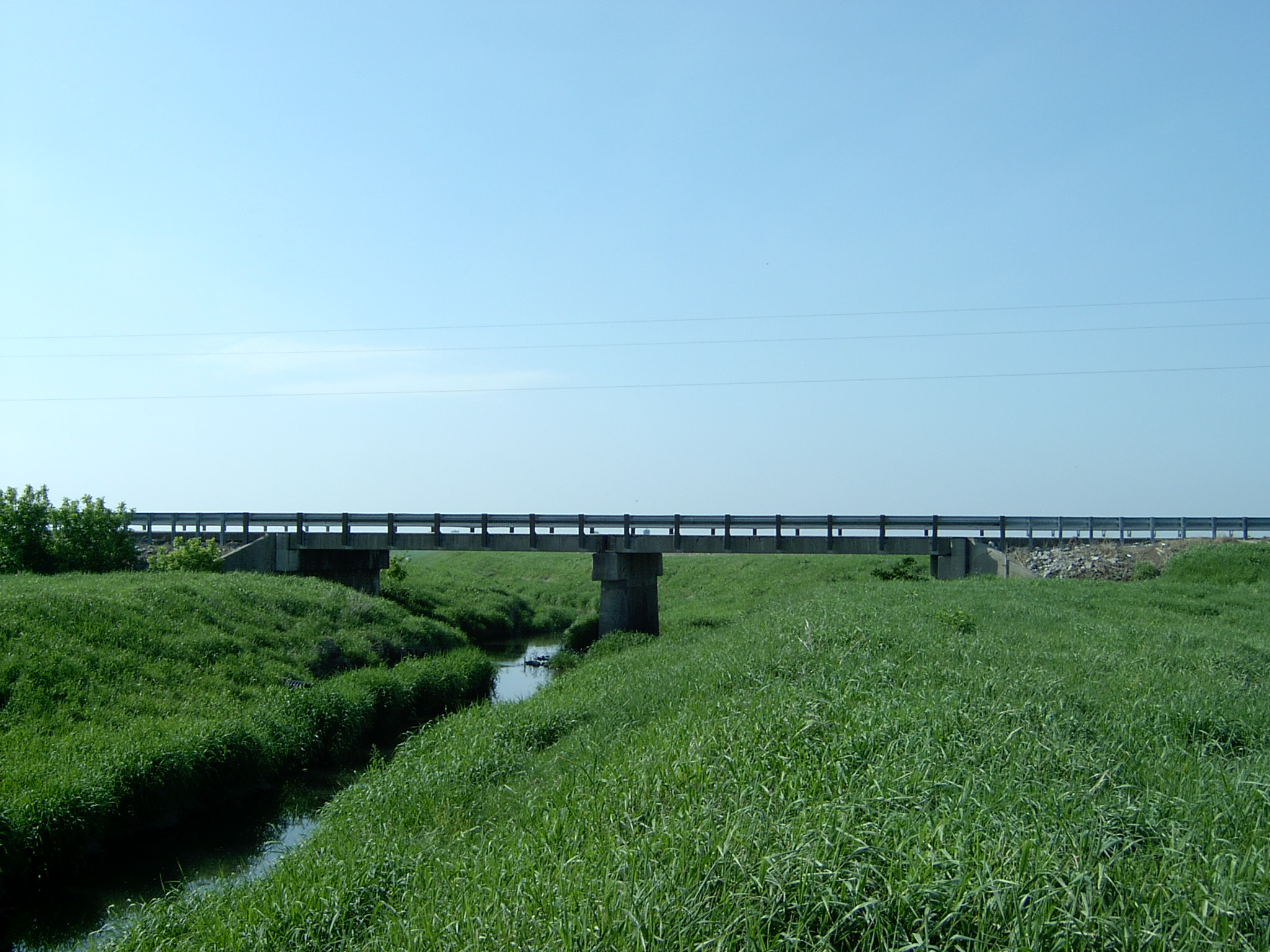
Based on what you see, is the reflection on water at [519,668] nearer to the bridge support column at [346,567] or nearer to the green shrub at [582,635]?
the green shrub at [582,635]

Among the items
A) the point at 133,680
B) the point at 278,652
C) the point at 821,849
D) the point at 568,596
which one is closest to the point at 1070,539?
the point at 568,596

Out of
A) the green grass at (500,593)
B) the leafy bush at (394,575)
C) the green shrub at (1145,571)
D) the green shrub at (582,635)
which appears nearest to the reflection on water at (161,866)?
the green shrub at (582,635)

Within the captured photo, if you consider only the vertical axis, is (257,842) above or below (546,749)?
below

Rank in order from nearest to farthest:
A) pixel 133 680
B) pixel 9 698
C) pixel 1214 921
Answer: pixel 1214 921 < pixel 9 698 < pixel 133 680

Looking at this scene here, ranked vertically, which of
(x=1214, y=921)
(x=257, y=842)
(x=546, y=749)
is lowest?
(x=257, y=842)

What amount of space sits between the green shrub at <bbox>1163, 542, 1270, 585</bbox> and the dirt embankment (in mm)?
1035

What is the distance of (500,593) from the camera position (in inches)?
1767

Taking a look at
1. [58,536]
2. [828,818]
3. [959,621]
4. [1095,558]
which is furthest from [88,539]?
[1095,558]

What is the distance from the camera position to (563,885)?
596 centimetres

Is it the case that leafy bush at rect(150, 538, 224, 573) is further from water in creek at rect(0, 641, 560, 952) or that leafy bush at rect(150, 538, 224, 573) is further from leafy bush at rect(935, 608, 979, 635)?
leafy bush at rect(935, 608, 979, 635)

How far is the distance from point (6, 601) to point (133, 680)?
3581mm

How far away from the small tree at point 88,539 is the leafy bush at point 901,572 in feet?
84.8

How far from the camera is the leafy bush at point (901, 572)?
113ft

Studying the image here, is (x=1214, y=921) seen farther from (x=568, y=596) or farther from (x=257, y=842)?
(x=568, y=596)
